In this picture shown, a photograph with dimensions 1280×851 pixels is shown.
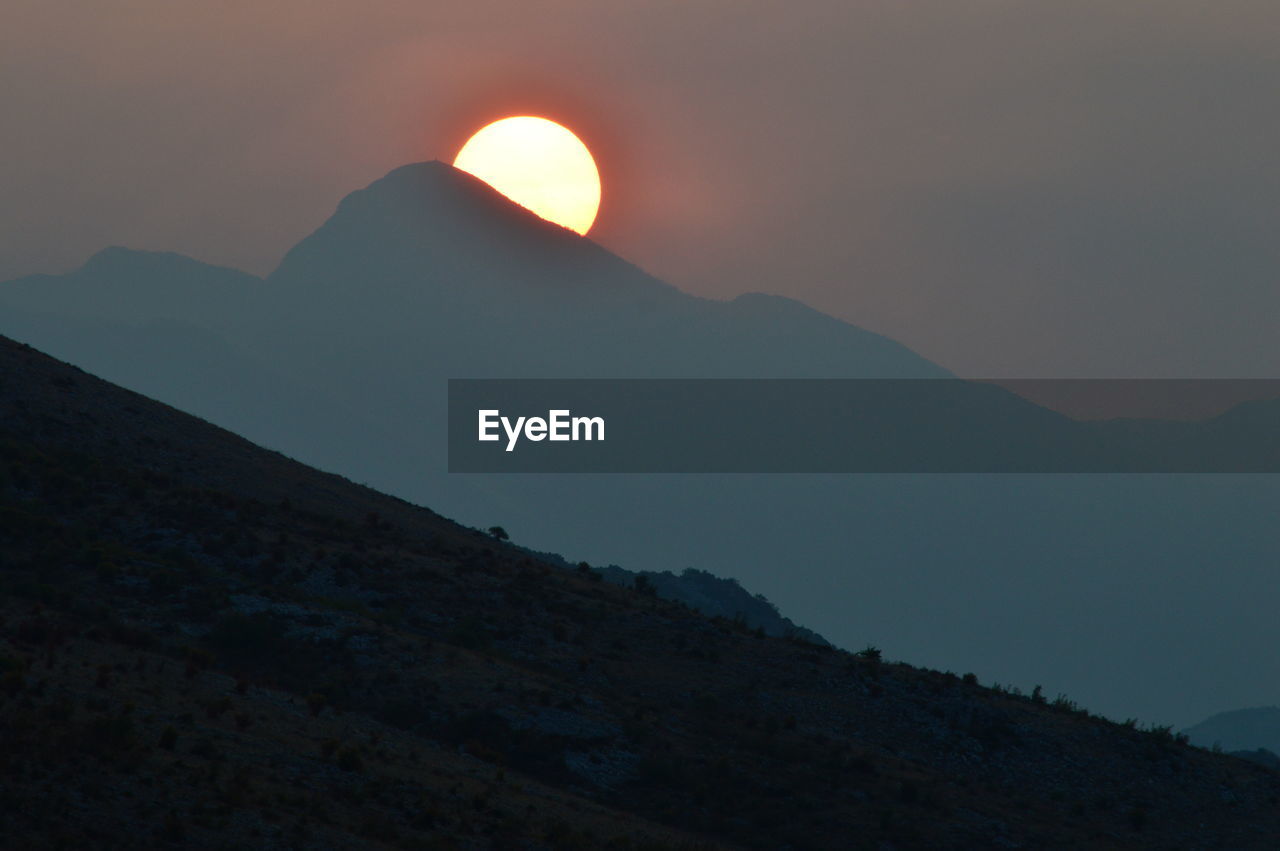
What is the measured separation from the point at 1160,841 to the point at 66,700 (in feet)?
91.5

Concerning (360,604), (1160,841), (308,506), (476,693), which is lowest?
(1160,841)

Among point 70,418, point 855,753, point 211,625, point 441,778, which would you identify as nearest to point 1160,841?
point 855,753

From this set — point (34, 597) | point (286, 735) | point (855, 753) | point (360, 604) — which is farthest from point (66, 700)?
point (855, 753)

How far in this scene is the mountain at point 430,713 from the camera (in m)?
23.4

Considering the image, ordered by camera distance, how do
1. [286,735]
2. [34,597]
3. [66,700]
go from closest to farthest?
[66,700]
[286,735]
[34,597]

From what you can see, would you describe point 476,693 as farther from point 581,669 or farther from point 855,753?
point 855,753

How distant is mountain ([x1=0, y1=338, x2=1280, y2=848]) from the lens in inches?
922

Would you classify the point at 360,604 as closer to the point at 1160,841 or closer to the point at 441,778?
the point at 441,778

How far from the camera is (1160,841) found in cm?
3438

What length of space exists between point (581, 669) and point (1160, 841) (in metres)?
17.1

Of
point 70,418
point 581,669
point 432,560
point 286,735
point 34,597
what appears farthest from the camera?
point 70,418

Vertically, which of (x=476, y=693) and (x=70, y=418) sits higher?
(x=70, y=418)

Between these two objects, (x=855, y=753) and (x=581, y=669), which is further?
(x=581, y=669)

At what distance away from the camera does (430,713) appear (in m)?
33.3
